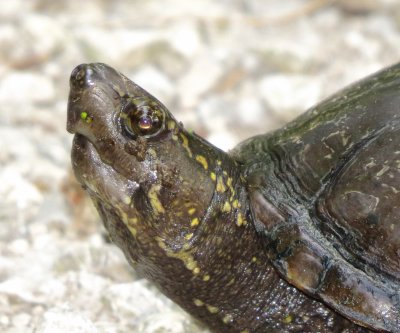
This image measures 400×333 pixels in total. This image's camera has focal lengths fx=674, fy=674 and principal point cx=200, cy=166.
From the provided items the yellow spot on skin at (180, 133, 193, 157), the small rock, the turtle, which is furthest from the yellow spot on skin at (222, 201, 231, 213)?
the small rock

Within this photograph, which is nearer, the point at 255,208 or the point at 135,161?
the point at 135,161

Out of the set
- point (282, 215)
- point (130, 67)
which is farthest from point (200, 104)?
point (282, 215)

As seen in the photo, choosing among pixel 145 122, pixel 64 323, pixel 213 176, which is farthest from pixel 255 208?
pixel 64 323

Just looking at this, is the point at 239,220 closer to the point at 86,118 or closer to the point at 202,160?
the point at 202,160

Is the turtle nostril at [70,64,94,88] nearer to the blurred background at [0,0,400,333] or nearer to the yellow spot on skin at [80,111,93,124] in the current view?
the yellow spot on skin at [80,111,93,124]

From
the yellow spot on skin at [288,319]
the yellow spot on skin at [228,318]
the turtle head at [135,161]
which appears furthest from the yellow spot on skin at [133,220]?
the yellow spot on skin at [288,319]

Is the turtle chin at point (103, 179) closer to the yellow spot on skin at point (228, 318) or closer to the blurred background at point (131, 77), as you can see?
the yellow spot on skin at point (228, 318)
